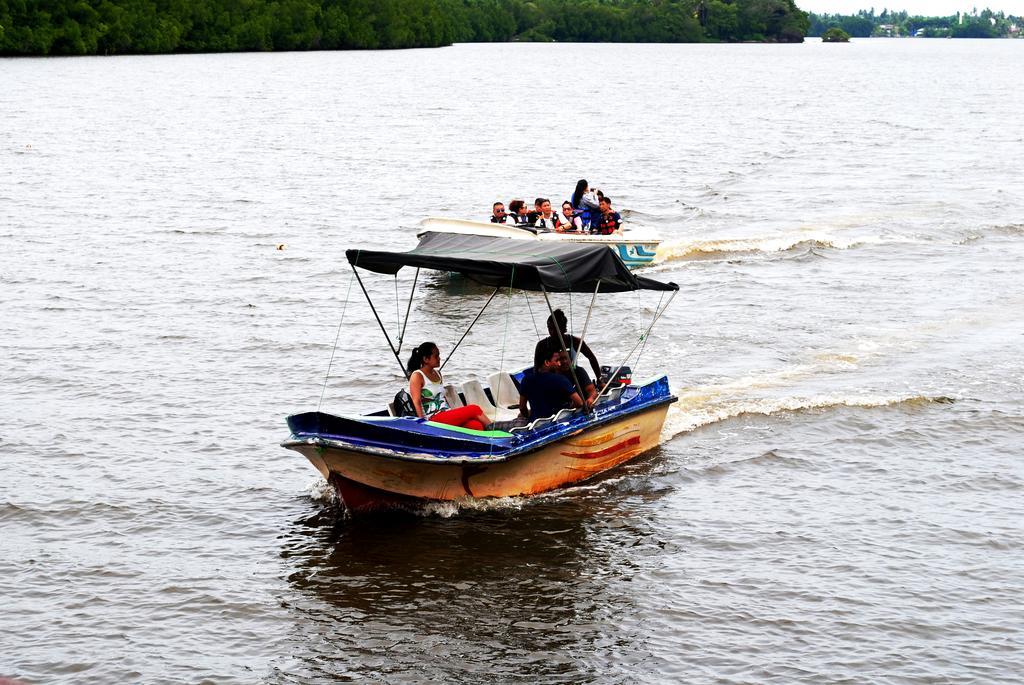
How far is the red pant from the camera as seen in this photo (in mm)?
13867

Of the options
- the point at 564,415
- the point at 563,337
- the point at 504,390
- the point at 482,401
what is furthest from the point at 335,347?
the point at 564,415

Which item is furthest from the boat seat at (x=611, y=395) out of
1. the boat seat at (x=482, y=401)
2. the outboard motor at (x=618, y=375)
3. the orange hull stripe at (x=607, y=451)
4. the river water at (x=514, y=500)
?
the boat seat at (x=482, y=401)

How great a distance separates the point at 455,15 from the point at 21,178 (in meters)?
144

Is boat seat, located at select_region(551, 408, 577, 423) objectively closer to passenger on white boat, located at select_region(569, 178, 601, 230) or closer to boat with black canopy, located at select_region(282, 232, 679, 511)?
boat with black canopy, located at select_region(282, 232, 679, 511)

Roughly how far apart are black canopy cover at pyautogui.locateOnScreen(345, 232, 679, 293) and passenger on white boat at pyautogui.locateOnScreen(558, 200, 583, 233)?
1032 cm

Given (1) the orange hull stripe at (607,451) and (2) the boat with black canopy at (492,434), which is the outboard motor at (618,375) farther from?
(1) the orange hull stripe at (607,451)

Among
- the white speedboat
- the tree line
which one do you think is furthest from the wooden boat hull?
the tree line

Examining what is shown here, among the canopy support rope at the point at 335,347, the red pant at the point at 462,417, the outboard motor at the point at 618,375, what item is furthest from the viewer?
the canopy support rope at the point at 335,347

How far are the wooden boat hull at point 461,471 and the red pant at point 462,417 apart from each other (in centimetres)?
61

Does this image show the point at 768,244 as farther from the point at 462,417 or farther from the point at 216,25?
the point at 216,25

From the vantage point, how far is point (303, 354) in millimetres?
20672

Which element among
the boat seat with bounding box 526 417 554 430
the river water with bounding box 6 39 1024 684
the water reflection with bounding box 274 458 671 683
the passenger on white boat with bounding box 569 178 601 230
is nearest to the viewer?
the water reflection with bounding box 274 458 671 683

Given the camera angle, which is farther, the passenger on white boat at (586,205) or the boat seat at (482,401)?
the passenger on white boat at (586,205)

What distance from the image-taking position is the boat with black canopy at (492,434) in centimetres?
1284
